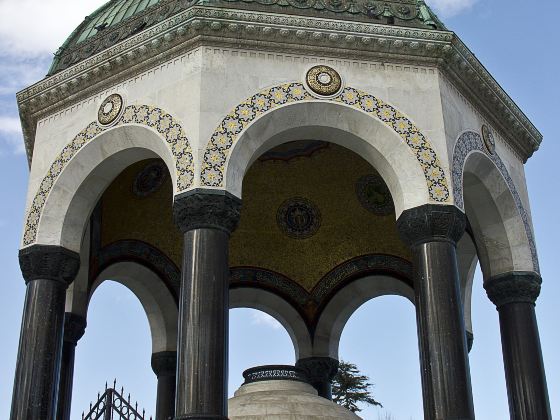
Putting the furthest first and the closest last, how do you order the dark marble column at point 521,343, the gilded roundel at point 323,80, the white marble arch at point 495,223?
the white marble arch at point 495,223, the dark marble column at point 521,343, the gilded roundel at point 323,80

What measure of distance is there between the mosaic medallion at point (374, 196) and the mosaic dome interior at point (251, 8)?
13.5 ft

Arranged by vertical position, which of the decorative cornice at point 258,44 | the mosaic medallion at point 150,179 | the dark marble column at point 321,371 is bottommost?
the dark marble column at point 321,371

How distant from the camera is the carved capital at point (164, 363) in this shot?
15.7 m

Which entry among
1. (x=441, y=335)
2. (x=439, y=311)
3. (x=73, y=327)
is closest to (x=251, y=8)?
(x=439, y=311)

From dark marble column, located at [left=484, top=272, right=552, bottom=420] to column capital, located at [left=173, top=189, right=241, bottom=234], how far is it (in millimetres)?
4690

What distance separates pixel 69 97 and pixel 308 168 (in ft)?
18.3

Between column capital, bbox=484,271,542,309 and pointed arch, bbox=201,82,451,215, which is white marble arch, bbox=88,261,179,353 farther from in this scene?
column capital, bbox=484,271,542,309

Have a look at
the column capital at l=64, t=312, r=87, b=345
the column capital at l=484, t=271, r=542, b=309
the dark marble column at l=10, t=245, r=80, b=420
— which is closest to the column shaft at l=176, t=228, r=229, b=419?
the dark marble column at l=10, t=245, r=80, b=420

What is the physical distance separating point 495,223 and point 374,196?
3603mm

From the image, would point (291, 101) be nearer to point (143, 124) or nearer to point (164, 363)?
point (143, 124)

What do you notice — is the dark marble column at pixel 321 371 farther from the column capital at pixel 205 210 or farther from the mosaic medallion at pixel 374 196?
Result: the column capital at pixel 205 210

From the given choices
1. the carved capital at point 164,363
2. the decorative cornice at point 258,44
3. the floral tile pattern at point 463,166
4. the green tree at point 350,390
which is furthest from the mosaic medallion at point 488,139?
the green tree at point 350,390

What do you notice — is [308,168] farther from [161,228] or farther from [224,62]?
[224,62]

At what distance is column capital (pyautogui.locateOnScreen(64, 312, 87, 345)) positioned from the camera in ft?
44.9
